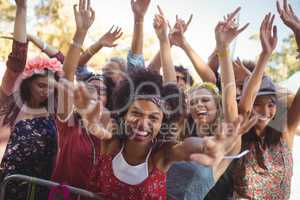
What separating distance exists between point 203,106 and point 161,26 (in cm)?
84

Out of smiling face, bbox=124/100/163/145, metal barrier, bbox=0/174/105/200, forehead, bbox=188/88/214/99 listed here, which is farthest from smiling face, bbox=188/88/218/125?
metal barrier, bbox=0/174/105/200

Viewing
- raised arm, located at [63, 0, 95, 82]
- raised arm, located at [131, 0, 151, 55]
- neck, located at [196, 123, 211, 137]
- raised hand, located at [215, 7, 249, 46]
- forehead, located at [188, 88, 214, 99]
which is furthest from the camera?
raised arm, located at [131, 0, 151, 55]

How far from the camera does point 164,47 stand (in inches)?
128

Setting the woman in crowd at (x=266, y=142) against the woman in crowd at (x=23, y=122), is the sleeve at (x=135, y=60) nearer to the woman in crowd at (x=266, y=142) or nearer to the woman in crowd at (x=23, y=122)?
the woman in crowd at (x=23, y=122)

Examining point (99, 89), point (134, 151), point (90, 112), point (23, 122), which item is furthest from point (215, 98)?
point (23, 122)

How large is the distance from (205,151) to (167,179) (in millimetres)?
361

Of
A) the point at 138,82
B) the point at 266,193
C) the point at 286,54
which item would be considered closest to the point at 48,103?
the point at 138,82

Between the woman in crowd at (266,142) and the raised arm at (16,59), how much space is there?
1.31 metres

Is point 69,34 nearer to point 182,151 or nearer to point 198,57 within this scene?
point 198,57

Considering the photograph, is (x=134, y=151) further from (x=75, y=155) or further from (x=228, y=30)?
(x=228, y=30)

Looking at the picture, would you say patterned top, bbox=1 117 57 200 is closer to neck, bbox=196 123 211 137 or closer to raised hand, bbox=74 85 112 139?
raised hand, bbox=74 85 112 139

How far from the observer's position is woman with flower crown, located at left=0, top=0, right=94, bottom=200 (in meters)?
2.52

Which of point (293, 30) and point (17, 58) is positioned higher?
point (293, 30)

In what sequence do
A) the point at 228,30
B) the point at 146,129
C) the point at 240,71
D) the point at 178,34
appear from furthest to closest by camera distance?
the point at 178,34
the point at 240,71
the point at 228,30
the point at 146,129
